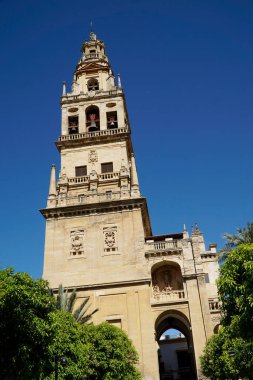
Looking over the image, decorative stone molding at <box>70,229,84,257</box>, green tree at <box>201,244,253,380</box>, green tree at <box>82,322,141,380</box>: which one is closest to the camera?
green tree at <box>201,244,253,380</box>

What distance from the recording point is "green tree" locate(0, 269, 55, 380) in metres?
12.6

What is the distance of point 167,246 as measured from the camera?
2931cm

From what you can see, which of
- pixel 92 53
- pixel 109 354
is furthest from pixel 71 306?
pixel 92 53

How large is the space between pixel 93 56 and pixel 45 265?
83.4 feet

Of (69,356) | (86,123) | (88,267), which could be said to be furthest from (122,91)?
(69,356)

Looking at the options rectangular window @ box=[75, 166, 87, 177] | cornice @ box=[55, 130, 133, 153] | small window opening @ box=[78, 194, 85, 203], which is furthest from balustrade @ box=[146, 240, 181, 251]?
cornice @ box=[55, 130, 133, 153]

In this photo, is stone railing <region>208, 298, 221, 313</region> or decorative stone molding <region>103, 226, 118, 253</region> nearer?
stone railing <region>208, 298, 221, 313</region>

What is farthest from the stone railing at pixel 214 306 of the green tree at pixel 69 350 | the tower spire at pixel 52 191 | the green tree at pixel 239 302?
the tower spire at pixel 52 191

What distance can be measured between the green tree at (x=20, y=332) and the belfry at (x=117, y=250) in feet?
43.7

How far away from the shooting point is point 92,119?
37281mm

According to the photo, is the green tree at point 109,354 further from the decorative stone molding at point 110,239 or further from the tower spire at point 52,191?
the tower spire at point 52,191

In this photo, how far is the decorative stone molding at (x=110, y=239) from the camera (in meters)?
29.1

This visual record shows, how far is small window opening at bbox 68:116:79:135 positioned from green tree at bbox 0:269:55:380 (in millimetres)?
25150

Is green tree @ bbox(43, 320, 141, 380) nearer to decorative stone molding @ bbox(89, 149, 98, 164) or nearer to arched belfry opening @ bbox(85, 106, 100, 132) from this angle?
decorative stone molding @ bbox(89, 149, 98, 164)
